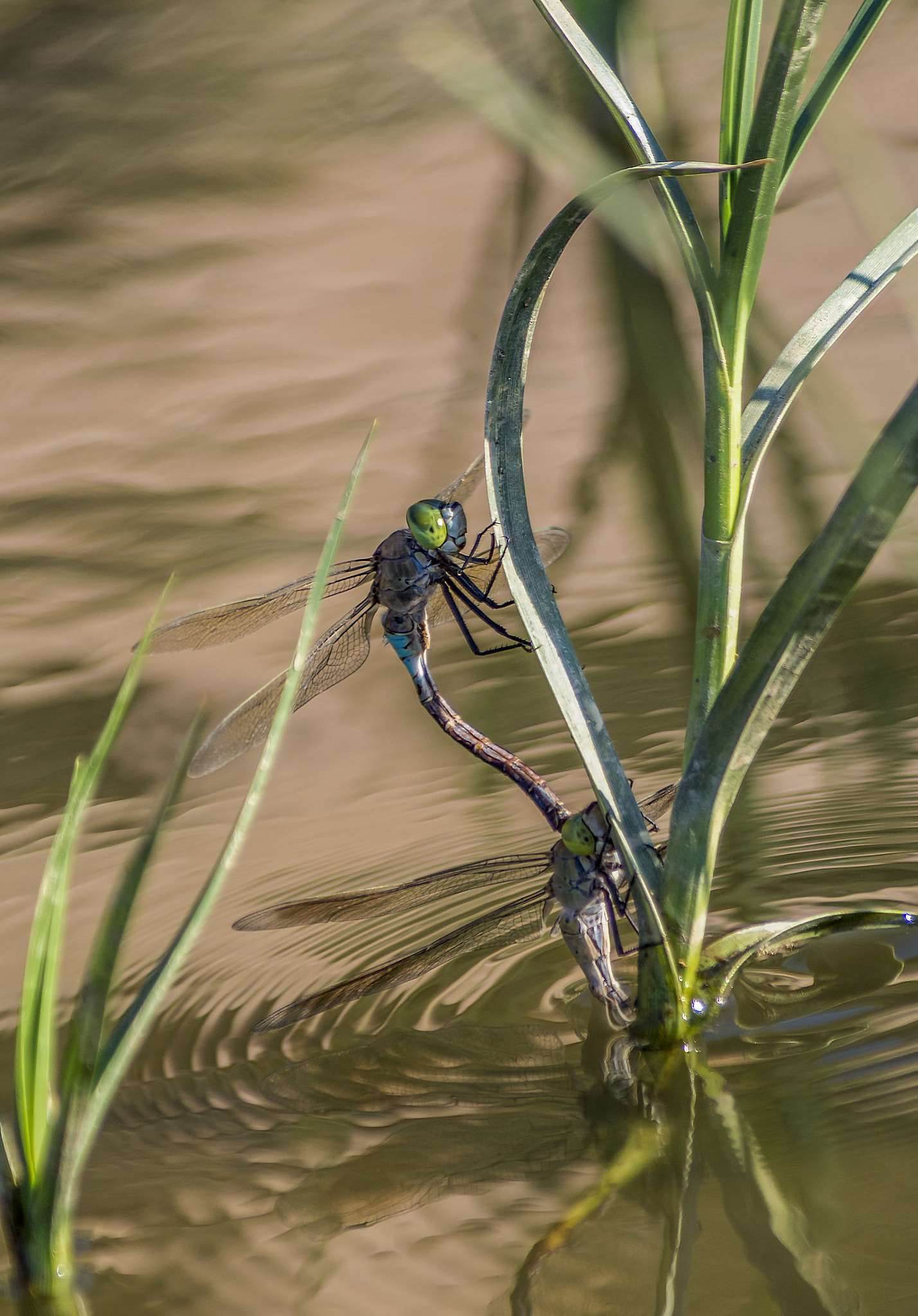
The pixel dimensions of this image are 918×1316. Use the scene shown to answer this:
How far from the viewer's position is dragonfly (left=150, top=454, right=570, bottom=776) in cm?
53

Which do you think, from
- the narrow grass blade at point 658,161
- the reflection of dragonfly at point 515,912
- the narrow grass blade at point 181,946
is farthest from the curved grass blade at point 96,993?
the narrow grass blade at point 658,161

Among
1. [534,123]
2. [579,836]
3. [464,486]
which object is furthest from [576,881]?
[534,123]

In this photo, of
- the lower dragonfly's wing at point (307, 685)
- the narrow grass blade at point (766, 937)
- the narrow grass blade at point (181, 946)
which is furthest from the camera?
the lower dragonfly's wing at point (307, 685)

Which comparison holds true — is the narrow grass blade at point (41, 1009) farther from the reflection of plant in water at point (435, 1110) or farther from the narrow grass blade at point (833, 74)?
the narrow grass blade at point (833, 74)

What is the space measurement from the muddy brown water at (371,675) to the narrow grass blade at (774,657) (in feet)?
0.27

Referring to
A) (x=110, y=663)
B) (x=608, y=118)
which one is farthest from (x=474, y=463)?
(x=608, y=118)

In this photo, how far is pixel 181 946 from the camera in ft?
1.18

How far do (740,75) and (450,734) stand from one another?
300 mm

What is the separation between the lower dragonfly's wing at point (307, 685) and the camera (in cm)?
58

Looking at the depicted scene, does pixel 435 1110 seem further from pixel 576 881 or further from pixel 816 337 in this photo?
pixel 816 337

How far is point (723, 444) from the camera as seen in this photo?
0.44 m

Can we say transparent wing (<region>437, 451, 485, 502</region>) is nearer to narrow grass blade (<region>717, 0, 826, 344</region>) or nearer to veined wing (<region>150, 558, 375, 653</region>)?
veined wing (<region>150, 558, 375, 653</region>)

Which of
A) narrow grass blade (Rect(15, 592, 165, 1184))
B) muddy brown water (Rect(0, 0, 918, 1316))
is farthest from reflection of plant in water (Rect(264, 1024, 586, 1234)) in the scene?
narrow grass blade (Rect(15, 592, 165, 1184))

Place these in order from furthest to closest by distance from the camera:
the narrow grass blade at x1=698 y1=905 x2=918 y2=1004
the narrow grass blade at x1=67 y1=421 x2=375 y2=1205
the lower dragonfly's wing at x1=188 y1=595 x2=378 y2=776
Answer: the lower dragonfly's wing at x1=188 y1=595 x2=378 y2=776
the narrow grass blade at x1=698 y1=905 x2=918 y2=1004
the narrow grass blade at x1=67 y1=421 x2=375 y2=1205
